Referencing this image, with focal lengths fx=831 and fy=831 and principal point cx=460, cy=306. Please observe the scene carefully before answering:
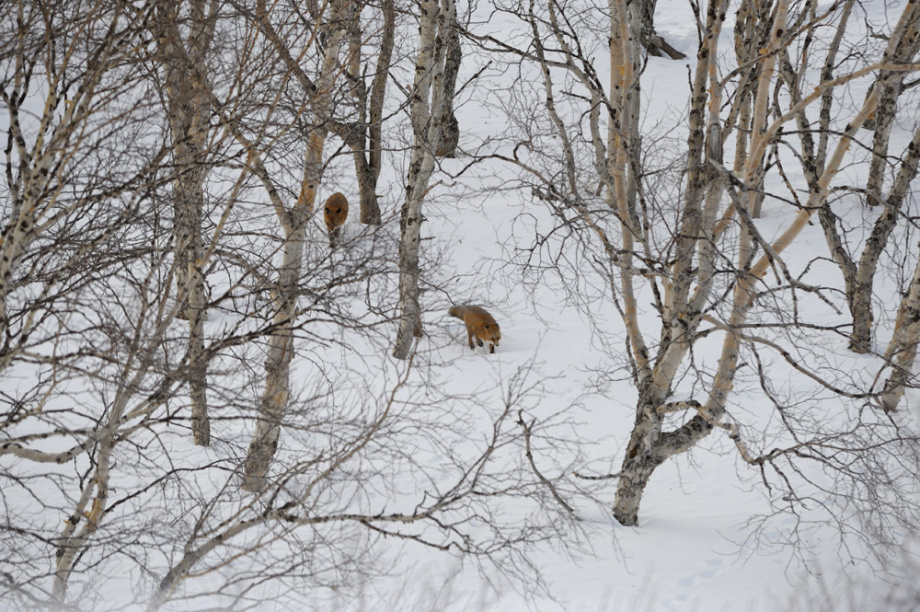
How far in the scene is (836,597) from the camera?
5.45 metres

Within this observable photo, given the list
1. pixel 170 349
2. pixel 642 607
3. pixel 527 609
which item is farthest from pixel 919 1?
pixel 170 349

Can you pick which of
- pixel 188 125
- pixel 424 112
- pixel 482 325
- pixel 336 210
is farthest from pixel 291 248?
pixel 336 210

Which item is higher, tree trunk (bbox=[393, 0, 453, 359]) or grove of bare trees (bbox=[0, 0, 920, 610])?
tree trunk (bbox=[393, 0, 453, 359])

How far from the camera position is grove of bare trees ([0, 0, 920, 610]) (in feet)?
15.0

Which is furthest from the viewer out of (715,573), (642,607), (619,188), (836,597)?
(619,188)

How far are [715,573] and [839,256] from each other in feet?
15.6

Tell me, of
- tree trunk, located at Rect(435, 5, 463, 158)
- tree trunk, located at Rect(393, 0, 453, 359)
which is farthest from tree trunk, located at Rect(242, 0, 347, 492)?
tree trunk, located at Rect(435, 5, 463, 158)

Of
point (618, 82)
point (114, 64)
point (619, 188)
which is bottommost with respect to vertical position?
point (114, 64)

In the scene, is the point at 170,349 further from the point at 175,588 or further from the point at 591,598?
the point at 591,598

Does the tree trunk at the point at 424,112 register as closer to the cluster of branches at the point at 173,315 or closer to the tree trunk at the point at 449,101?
the cluster of branches at the point at 173,315

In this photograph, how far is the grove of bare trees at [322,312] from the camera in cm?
456

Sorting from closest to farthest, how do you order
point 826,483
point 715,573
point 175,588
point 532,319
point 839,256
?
point 175,588 → point 715,573 → point 826,483 → point 839,256 → point 532,319

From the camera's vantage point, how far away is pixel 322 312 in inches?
274

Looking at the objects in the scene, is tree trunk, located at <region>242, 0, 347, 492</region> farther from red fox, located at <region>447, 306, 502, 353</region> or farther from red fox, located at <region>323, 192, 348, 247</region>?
red fox, located at <region>323, 192, 348, 247</region>
